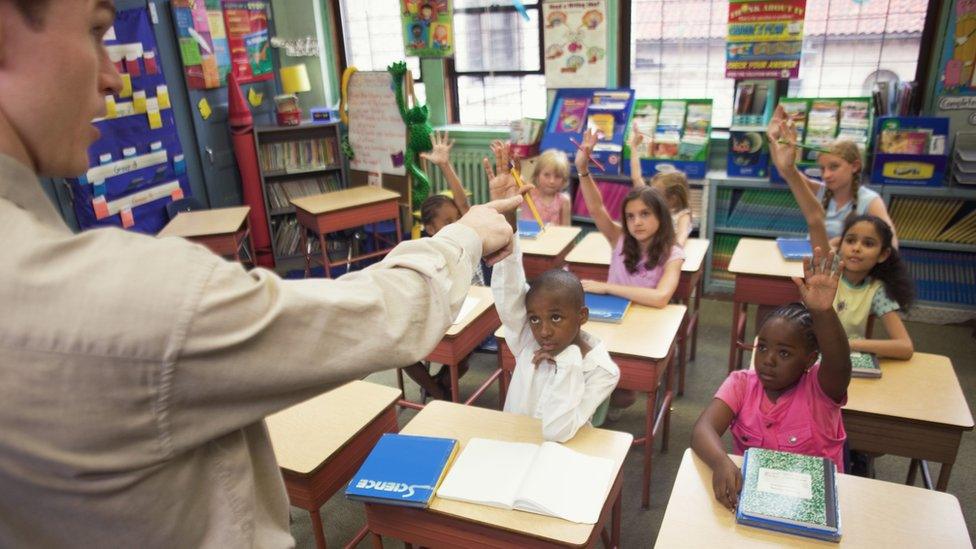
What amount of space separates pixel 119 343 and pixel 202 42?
4.99 meters

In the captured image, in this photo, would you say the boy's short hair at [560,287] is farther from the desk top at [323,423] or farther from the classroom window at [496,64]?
the classroom window at [496,64]

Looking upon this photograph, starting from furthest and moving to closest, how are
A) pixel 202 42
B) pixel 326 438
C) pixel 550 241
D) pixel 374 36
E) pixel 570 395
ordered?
pixel 374 36 < pixel 202 42 < pixel 550 241 < pixel 326 438 < pixel 570 395

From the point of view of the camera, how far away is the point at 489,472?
1.61 m

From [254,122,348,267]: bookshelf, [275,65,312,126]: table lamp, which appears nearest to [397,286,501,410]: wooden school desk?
[254,122,348,267]: bookshelf

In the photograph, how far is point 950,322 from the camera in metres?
3.89

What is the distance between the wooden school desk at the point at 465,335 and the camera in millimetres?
2582

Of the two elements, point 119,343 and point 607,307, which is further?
point 607,307

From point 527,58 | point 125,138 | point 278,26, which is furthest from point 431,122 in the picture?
point 125,138

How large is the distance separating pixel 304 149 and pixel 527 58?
6.67 ft

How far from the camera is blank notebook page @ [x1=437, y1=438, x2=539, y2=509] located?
1528 mm

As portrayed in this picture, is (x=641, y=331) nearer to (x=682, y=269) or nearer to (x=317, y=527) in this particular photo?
(x=682, y=269)

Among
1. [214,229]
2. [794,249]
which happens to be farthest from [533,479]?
[214,229]

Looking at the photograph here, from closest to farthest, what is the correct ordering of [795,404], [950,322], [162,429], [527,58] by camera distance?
[162,429]
[795,404]
[950,322]
[527,58]

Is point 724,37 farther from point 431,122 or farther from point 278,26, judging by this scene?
point 278,26
